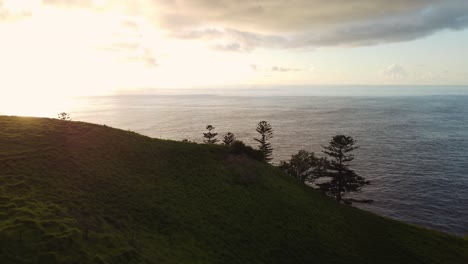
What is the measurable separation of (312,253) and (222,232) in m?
9.43

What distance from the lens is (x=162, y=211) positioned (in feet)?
106

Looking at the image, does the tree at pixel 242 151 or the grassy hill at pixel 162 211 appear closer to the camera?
the grassy hill at pixel 162 211

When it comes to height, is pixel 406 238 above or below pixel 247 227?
below

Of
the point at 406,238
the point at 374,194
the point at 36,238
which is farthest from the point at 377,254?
the point at 374,194

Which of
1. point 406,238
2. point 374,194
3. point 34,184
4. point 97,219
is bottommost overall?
point 374,194

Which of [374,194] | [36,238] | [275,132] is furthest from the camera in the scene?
[275,132]

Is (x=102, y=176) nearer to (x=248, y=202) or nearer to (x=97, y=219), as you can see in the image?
(x=97, y=219)

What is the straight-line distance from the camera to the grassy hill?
78.1 feet

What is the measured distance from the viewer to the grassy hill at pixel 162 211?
23.8 m

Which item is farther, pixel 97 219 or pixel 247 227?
→ pixel 247 227

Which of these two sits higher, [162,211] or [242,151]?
[242,151]

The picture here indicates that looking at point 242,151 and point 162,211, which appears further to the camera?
point 242,151

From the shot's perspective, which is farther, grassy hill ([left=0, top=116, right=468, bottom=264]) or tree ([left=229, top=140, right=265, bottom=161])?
tree ([left=229, top=140, right=265, bottom=161])

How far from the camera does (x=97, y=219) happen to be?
26969mm
